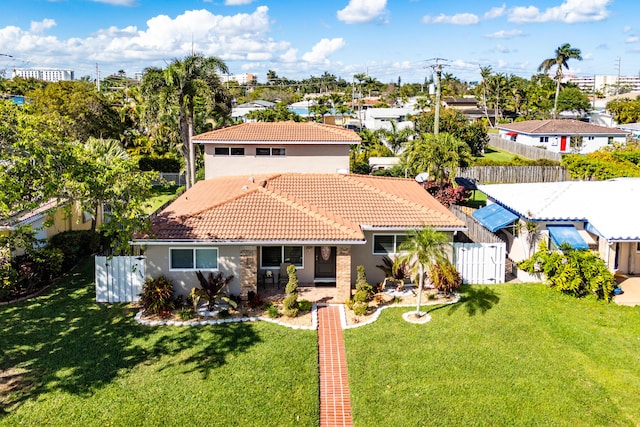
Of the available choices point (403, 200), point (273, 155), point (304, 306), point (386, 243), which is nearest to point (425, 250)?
point (386, 243)

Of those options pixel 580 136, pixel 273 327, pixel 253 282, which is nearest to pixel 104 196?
pixel 253 282

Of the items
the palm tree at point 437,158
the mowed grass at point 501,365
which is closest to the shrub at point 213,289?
the mowed grass at point 501,365

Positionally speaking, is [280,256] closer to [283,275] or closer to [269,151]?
[283,275]

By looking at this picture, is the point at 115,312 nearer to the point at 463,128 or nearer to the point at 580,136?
the point at 463,128

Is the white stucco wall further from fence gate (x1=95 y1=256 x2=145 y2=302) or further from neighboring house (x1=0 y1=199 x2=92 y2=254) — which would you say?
fence gate (x1=95 y1=256 x2=145 y2=302)

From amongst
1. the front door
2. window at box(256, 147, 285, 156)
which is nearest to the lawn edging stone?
the front door

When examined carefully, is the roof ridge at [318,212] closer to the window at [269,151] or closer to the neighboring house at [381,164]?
the window at [269,151]

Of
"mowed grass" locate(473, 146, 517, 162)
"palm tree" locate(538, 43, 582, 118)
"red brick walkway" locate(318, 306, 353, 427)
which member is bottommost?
"red brick walkway" locate(318, 306, 353, 427)
